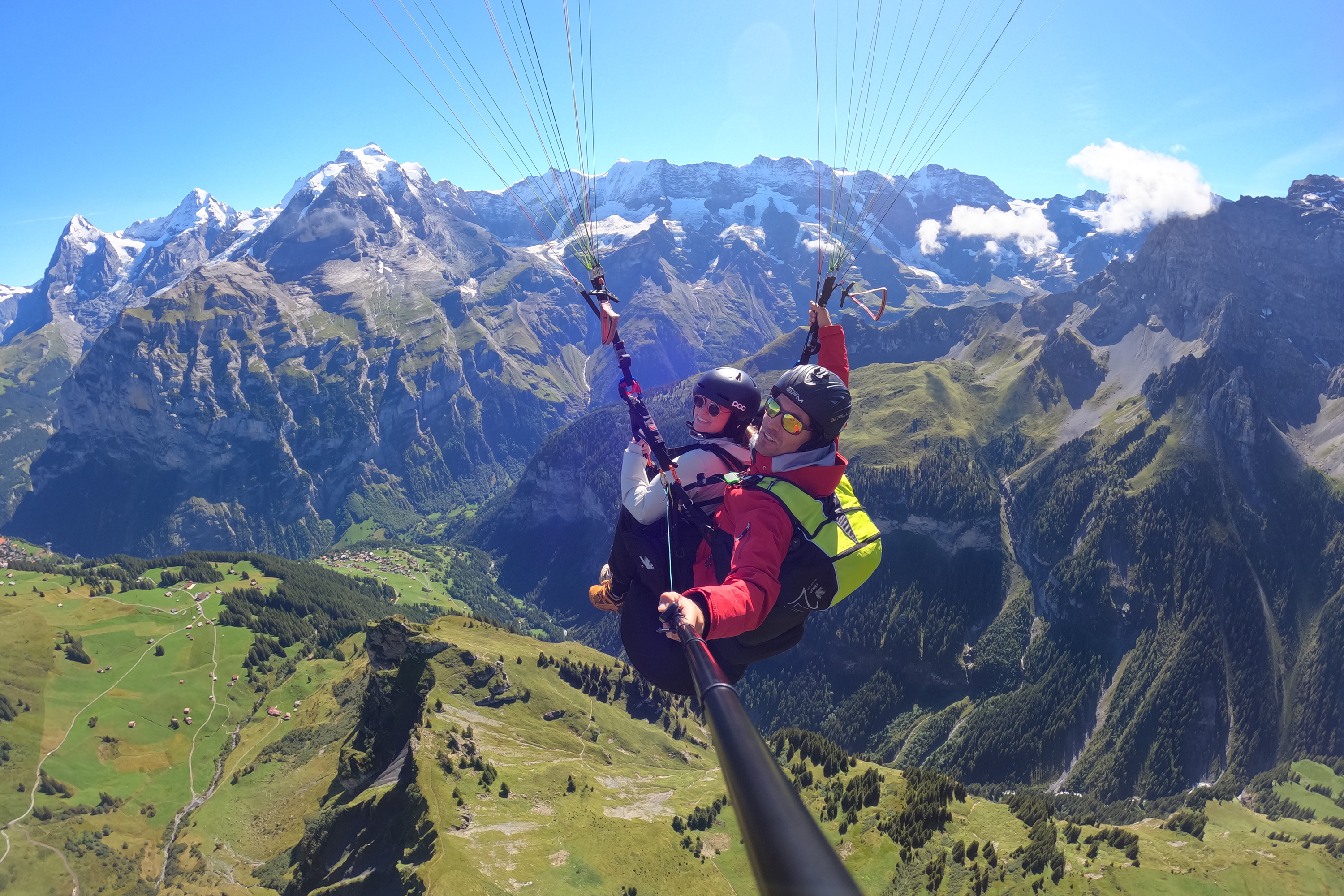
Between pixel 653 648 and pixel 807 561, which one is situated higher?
pixel 807 561

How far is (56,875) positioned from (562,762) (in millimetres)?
102468

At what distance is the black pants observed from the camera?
13.3m

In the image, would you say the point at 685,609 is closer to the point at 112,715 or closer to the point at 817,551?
the point at 817,551

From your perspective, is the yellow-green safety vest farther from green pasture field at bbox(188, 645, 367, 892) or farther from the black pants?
green pasture field at bbox(188, 645, 367, 892)

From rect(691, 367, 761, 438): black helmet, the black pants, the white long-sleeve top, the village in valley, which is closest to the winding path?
the village in valley

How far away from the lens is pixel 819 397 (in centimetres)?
1305

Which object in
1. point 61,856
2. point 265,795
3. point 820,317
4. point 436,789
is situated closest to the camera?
point 820,317

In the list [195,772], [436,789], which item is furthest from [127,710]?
[436,789]

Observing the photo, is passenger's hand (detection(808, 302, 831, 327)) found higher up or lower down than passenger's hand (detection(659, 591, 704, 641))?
higher up

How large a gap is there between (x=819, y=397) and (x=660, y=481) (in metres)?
3.97

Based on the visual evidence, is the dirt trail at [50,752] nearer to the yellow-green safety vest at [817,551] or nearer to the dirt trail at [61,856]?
the dirt trail at [61,856]

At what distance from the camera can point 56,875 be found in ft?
356

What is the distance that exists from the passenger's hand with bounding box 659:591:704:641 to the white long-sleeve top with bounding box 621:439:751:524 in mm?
5181

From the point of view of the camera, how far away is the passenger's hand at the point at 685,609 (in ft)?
27.0
